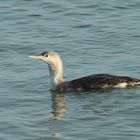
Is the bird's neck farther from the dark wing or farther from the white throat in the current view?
the dark wing

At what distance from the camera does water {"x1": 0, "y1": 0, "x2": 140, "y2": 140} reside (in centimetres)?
1551

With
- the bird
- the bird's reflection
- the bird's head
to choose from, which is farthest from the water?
the bird's head

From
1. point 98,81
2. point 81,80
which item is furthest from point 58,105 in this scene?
point 98,81

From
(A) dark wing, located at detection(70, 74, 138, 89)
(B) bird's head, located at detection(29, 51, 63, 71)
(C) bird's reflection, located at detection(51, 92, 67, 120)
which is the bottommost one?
(C) bird's reflection, located at detection(51, 92, 67, 120)

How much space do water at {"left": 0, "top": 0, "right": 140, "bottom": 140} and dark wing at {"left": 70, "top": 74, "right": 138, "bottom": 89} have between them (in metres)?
0.19

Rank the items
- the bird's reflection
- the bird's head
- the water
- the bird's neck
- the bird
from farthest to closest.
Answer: the bird's neck, the bird's head, the bird, the bird's reflection, the water

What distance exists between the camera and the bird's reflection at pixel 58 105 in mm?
16531

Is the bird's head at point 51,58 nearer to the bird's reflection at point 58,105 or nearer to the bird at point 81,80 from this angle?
the bird at point 81,80

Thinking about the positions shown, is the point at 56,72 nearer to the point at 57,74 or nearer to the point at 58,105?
the point at 57,74

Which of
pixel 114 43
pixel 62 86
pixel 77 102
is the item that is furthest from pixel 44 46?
pixel 77 102

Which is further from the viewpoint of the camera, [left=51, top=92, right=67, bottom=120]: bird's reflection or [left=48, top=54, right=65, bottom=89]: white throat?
[left=48, top=54, right=65, bottom=89]: white throat

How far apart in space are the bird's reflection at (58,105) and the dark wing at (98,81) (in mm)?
390

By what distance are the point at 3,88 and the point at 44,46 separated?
376 centimetres

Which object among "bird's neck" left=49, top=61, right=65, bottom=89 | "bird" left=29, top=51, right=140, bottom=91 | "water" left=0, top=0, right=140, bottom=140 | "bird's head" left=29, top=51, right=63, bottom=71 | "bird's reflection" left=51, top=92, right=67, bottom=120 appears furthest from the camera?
"bird's neck" left=49, top=61, right=65, bottom=89
